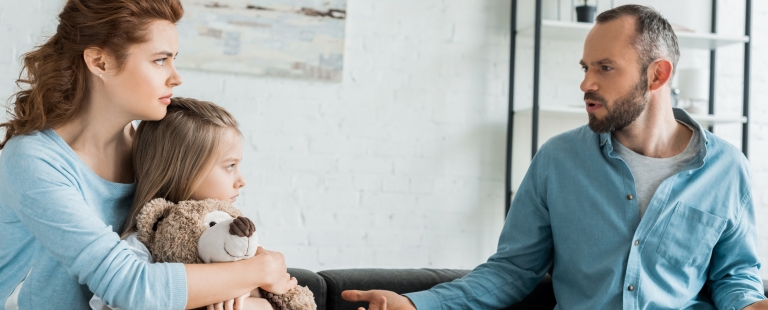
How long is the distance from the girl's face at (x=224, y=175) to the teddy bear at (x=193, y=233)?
0.07 meters

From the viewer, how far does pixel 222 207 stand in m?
1.48

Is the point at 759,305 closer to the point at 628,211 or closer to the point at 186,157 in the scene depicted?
the point at 628,211

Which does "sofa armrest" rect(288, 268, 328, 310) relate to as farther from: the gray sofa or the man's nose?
the man's nose

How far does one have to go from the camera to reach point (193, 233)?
140 cm

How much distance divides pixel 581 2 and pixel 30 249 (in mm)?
2513

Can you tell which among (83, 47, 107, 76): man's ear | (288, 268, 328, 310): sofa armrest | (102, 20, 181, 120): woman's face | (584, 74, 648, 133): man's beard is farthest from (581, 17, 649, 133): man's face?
(83, 47, 107, 76): man's ear

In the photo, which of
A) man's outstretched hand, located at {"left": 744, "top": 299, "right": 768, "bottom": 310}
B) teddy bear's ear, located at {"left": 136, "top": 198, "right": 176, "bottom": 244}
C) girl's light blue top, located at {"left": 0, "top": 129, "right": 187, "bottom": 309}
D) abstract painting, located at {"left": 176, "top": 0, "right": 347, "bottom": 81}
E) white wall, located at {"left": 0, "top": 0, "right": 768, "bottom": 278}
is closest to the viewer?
girl's light blue top, located at {"left": 0, "top": 129, "right": 187, "bottom": 309}

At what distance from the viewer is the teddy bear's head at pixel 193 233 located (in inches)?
53.9

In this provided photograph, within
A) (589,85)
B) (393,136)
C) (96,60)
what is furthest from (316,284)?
(393,136)

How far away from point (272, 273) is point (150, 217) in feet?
0.86

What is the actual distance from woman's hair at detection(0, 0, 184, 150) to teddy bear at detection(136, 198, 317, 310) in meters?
0.28

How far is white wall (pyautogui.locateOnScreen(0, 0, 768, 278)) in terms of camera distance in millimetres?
2959

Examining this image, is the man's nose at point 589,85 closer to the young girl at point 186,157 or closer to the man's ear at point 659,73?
the man's ear at point 659,73

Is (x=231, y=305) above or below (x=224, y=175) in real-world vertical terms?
below
